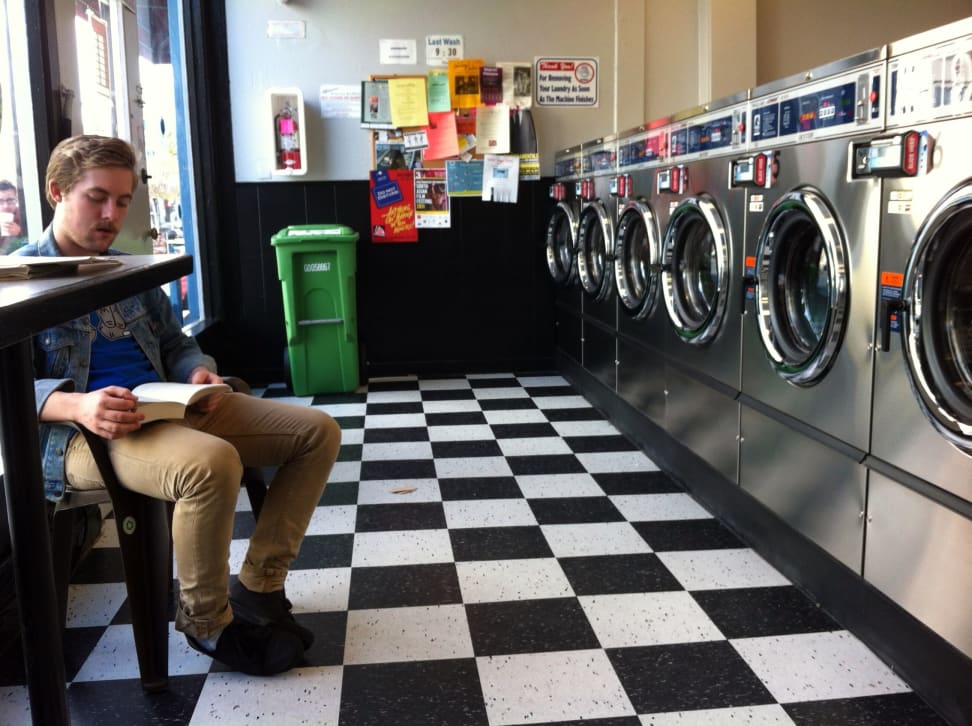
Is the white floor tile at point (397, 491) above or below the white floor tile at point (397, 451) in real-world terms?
below

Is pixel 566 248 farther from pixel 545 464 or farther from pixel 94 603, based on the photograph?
pixel 94 603

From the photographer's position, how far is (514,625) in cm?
222

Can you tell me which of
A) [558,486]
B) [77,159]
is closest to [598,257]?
[558,486]

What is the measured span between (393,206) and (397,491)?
8.24ft

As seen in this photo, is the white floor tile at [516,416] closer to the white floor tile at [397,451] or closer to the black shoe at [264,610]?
the white floor tile at [397,451]

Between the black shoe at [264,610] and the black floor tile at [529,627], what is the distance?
0.41m

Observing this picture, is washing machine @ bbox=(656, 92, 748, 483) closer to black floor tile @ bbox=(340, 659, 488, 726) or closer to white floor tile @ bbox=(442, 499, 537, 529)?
white floor tile @ bbox=(442, 499, 537, 529)

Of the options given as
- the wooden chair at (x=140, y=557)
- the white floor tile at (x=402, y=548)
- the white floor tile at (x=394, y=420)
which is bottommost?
the white floor tile at (x=402, y=548)

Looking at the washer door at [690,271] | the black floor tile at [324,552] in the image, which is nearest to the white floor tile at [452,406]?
the washer door at [690,271]

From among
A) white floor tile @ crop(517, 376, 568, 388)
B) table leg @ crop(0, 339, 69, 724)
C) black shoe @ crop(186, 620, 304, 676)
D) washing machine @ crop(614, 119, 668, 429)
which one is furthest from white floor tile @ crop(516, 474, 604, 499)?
table leg @ crop(0, 339, 69, 724)

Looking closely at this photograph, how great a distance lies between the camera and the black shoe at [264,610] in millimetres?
2031

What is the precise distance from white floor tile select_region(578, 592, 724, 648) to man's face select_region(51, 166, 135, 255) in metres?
1.47

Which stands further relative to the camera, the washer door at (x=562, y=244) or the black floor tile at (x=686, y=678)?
the washer door at (x=562, y=244)

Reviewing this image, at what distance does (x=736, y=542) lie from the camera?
2768 millimetres
